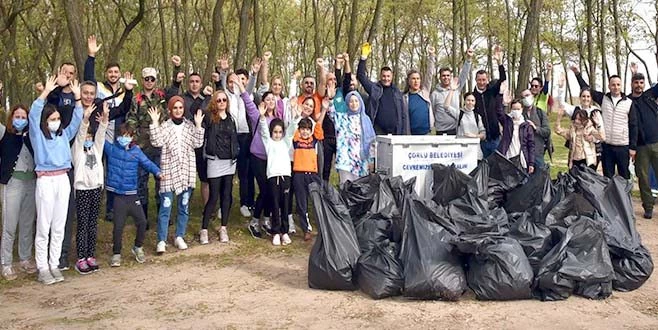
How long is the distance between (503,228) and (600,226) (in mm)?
805

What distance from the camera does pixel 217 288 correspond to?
209 inches

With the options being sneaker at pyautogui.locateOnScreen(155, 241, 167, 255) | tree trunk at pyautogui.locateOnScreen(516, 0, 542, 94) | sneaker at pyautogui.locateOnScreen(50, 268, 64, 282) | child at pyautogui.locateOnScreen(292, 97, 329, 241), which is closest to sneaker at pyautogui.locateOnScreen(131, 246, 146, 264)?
sneaker at pyautogui.locateOnScreen(155, 241, 167, 255)

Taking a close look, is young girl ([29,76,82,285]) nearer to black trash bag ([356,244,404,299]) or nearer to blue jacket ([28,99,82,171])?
blue jacket ([28,99,82,171])

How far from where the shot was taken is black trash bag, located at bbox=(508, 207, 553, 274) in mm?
4973

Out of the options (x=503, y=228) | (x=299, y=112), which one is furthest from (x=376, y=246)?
(x=299, y=112)

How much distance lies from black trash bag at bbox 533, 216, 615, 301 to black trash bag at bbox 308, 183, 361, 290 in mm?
1562

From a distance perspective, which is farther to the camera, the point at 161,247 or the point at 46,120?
the point at 161,247

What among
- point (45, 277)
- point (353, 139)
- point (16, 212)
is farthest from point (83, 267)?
point (353, 139)

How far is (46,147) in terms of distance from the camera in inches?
208

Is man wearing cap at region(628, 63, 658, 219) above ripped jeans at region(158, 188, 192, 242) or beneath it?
above

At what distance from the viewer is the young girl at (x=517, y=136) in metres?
7.24

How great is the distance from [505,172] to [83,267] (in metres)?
4.68

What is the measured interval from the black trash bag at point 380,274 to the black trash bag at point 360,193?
3.48 ft

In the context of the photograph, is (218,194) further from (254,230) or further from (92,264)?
(92,264)
